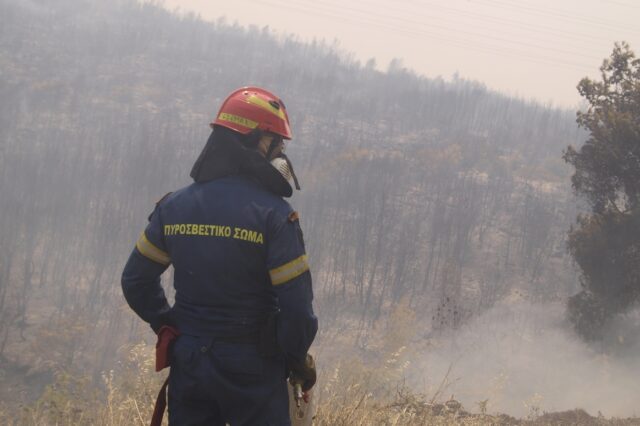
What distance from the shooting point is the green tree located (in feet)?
46.8

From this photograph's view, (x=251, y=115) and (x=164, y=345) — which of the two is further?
(x=251, y=115)

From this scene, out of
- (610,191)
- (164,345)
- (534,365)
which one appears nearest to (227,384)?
(164,345)

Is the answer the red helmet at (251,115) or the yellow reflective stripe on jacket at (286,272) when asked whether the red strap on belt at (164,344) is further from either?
the red helmet at (251,115)

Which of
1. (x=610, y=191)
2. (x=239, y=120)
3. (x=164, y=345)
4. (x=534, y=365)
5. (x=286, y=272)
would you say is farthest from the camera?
(x=534, y=365)

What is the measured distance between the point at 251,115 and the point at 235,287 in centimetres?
78

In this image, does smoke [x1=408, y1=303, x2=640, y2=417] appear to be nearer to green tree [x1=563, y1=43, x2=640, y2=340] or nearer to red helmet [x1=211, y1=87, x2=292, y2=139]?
green tree [x1=563, y1=43, x2=640, y2=340]

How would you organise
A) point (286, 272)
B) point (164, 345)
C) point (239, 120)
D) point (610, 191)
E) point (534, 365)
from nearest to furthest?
1. point (286, 272)
2. point (164, 345)
3. point (239, 120)
4. point (610, 191)
5. point (534, 365)

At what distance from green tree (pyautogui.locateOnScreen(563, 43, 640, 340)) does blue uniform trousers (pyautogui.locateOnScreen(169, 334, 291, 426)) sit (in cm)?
1321

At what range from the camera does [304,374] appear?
9.35ft

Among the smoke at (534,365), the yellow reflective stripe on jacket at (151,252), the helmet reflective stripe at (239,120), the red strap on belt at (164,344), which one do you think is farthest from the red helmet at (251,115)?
the smoke at (534,365)

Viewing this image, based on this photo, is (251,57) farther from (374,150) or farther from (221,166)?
(221,166)

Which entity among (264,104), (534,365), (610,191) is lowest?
(534,365)

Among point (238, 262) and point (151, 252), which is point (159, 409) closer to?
point (151, 252)

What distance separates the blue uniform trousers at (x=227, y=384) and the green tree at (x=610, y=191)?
13.2 metres
